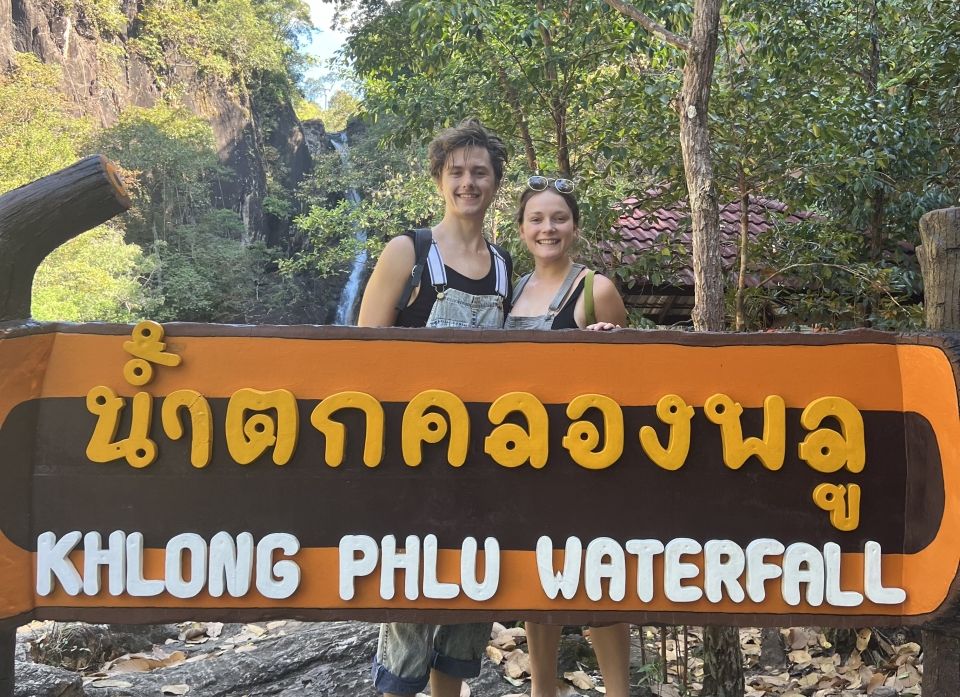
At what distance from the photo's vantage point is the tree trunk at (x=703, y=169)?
2848 millimetres

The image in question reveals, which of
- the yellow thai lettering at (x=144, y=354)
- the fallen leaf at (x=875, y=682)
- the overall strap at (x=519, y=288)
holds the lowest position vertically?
the fallen leaf at (x=875, y=682)

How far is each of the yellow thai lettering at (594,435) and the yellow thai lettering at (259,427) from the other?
670mm

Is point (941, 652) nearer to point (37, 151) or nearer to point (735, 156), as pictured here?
point (735, 156)

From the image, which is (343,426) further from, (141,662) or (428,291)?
(141,662)

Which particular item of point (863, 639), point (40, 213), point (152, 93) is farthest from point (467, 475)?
point (152, 93)

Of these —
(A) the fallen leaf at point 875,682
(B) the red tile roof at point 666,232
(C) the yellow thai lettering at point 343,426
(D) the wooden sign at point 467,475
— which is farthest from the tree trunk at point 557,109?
(A) the fallen leaf at point 875,682

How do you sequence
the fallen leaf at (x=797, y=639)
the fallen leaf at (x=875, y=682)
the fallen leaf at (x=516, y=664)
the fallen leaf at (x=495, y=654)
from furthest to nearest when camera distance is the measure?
the fallen leaf at (x=797, y=639) < the fallen leaf at (x=875, y=682) < the fallen leaf at (x=495, y=654) < the fallen leaf at (x=516, y=664)

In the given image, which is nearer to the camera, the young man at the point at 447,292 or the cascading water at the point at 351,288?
the young man at the point at 447,292

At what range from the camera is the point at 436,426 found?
175 cm

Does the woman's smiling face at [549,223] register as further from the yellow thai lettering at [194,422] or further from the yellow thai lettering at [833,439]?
the yellow thai lettering at [194,422]

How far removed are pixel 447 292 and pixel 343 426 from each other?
48cm

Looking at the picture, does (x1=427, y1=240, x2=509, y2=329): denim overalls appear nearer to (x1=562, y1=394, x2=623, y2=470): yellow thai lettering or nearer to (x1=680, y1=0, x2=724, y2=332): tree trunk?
(x1=562, y1=394, x2=623, y2=470): yellow thai lettering

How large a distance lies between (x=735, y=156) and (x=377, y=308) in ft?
8.18

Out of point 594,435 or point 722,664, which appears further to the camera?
point 722,664
